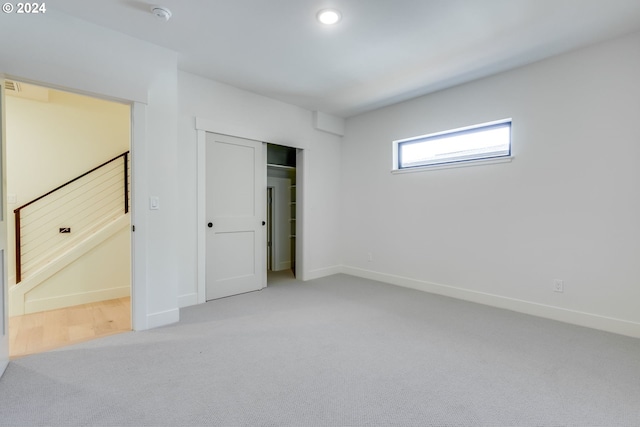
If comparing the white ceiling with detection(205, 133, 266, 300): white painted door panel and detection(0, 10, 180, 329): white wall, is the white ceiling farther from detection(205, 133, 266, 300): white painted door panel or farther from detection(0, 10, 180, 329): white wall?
detection(205, 133, 266, 300): white painted door panel

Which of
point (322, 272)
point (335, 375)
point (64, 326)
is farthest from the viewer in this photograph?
point (322, 272)

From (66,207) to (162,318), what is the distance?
7.78 feet

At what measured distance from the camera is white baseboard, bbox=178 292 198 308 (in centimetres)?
341

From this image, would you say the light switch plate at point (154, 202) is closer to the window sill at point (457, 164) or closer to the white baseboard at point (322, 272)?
the white baseboard at point (322, 272)

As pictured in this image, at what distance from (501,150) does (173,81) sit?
366 cm

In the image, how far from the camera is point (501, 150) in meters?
3.55

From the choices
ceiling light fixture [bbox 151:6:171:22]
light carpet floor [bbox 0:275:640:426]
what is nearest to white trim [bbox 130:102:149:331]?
light carpet floor [bbox 0:275:640:426]

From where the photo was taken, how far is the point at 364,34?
269 cm

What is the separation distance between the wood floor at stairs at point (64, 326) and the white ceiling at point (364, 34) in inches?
106

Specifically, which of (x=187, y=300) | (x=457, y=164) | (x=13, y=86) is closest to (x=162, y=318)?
(x=187, y=300)

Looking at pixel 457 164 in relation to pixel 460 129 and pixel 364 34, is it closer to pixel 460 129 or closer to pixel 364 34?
pixel 460 129

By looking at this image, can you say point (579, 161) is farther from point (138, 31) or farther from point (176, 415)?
point (138, 31)

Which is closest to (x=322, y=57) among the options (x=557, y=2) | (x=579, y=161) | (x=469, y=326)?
(x=557, y=2)

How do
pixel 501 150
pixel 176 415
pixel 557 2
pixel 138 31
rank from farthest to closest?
1. pixel 501 150
2. pixel 138 31
3. pixel 557 2
4. pixel 176 415
